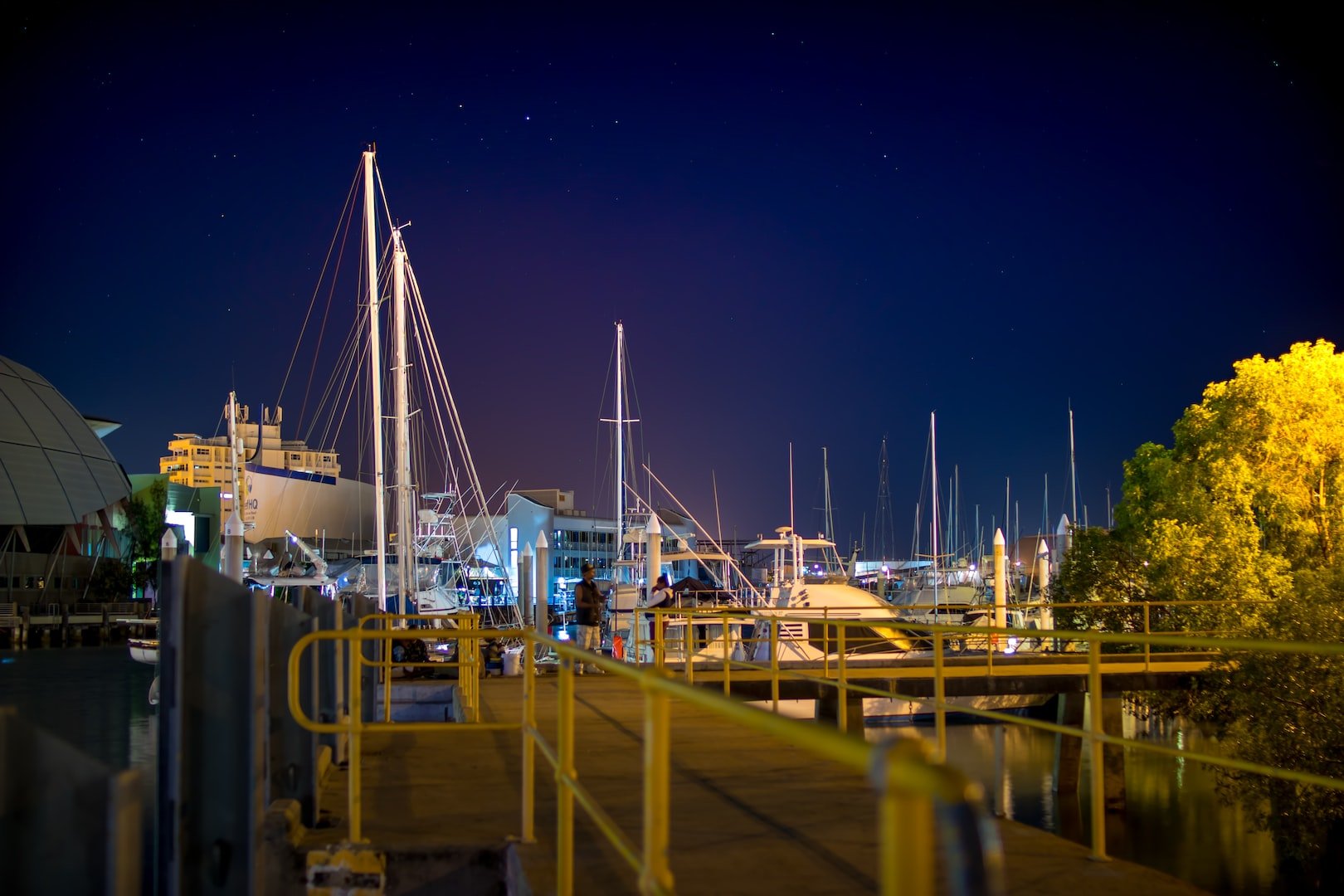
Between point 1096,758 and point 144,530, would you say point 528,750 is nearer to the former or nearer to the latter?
point 1096,758

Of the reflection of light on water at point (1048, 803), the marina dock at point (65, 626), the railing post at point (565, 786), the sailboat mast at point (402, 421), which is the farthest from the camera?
the marina dock at point (65, 626)

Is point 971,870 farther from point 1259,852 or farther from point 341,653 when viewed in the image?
point 1259,852

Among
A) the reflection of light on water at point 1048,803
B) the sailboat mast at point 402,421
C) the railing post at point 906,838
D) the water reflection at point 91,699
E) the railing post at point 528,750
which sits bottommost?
the reflection of light on water at point 1048,803

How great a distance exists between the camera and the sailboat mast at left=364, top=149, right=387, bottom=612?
31375 millimetres

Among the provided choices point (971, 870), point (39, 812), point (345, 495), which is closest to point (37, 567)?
point (345, 495)

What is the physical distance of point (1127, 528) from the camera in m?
31.0

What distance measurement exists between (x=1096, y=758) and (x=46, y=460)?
84.1 m

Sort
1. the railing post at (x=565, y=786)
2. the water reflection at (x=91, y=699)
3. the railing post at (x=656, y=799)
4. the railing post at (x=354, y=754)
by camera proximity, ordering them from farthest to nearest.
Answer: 1. the water reflection at (x=91, y=699)
2. the railing post at (x=354, y=754)
3. the railing post at (x=565, y=786)
4. the railing post at (x=656, y=799)

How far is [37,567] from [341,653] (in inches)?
2931

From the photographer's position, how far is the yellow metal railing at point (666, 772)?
1917mm

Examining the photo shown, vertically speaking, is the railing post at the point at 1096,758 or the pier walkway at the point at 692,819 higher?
the railing post at the point at 1096,758

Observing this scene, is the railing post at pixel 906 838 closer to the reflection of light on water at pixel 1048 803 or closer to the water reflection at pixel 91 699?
the water reflection at pixel 91 699

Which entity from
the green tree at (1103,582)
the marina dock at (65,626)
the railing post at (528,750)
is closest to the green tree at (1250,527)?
the green tree at (1103,582)

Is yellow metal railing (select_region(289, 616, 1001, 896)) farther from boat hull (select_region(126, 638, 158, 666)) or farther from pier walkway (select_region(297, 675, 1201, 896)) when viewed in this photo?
boat hull (select_region(126, 638, 158, 666))
